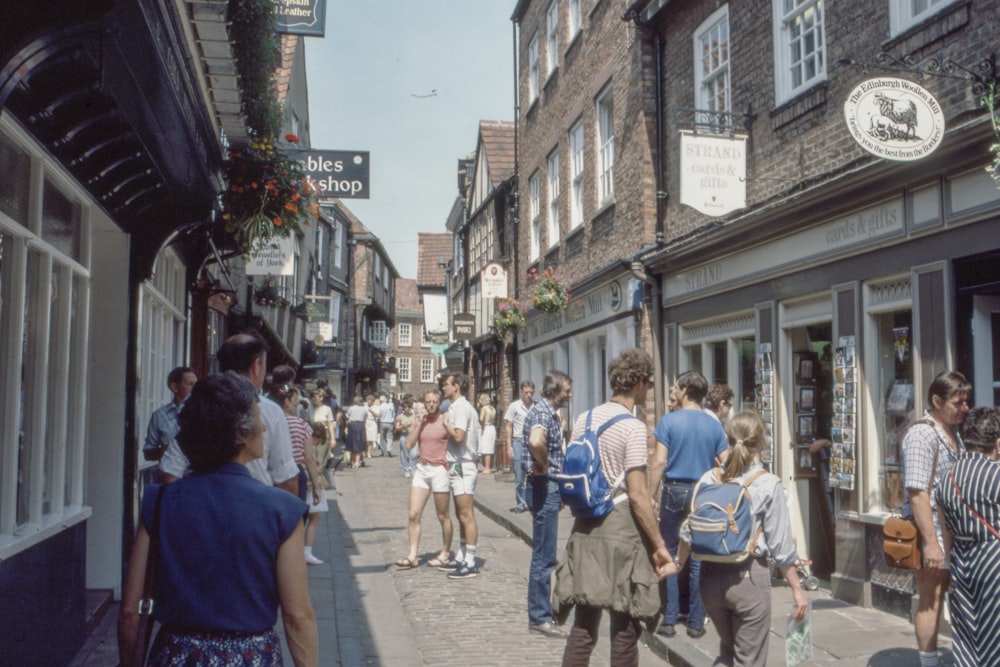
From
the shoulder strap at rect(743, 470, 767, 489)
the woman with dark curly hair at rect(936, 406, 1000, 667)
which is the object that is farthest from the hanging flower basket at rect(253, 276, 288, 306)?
the woman with dark curly hair at rect(936, 406, 1000, 667)

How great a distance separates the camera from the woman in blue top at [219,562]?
9.17 feet

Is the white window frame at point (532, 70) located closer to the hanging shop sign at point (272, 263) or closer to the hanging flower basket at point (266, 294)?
the hanging flower basket at point (266, 294)

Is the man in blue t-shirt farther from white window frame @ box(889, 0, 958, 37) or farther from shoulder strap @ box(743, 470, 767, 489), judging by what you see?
white window frame @ box(889, 0, 958, 37)


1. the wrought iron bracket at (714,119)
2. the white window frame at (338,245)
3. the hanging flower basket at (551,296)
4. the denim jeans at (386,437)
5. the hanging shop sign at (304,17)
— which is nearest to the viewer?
the wrought iron bracket at (714,119)

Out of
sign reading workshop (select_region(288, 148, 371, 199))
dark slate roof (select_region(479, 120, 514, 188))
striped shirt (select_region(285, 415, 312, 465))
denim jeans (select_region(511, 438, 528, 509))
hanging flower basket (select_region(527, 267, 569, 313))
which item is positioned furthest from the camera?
dark slate roof (select_region(479, 120, 514, 188))

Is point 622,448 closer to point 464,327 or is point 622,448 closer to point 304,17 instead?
point 304,17

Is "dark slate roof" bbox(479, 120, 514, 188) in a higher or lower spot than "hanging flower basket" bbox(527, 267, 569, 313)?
higher

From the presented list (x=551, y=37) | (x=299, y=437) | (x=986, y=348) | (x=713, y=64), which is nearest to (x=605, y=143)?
(x=713, y=64)

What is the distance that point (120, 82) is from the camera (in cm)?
521

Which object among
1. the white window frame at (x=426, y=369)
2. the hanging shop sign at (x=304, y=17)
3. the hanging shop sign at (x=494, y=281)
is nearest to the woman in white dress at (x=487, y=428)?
the hanging shop sign at (x=494, y=281)

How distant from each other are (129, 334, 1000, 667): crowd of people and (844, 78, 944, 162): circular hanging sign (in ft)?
6.25

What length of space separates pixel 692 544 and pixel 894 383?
154 inches

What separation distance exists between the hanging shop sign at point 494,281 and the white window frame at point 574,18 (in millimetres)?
5407

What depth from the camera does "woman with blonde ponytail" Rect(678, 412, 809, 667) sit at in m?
5.02
